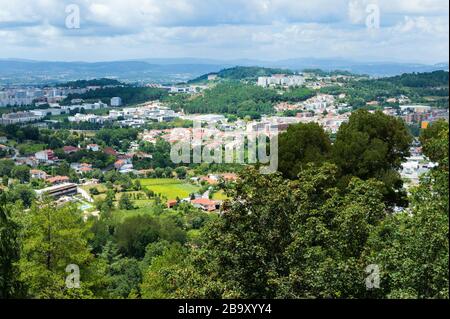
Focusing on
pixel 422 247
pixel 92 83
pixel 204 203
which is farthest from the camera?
pixel 92 83

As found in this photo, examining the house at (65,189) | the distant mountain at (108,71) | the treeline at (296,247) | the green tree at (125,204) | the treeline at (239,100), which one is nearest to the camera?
the treeline at (296,247)

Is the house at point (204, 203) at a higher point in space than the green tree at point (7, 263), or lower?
lower

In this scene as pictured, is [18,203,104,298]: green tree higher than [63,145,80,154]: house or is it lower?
higher

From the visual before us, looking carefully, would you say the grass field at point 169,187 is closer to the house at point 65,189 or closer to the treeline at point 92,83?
the house at point 65,189

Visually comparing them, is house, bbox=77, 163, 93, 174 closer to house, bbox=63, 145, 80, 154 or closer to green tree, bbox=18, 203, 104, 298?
house, bbox=63, 145, 80, 154

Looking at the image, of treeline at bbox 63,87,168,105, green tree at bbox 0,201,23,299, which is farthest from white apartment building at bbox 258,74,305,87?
green tree at bbox 0,201,23,299

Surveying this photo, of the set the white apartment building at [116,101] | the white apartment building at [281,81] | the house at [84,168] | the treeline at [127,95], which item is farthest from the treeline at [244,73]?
the house at [84,168]

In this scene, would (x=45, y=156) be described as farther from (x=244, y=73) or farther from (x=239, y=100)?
(x=244, y=73)

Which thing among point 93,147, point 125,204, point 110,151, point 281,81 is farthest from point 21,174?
point 281,81
